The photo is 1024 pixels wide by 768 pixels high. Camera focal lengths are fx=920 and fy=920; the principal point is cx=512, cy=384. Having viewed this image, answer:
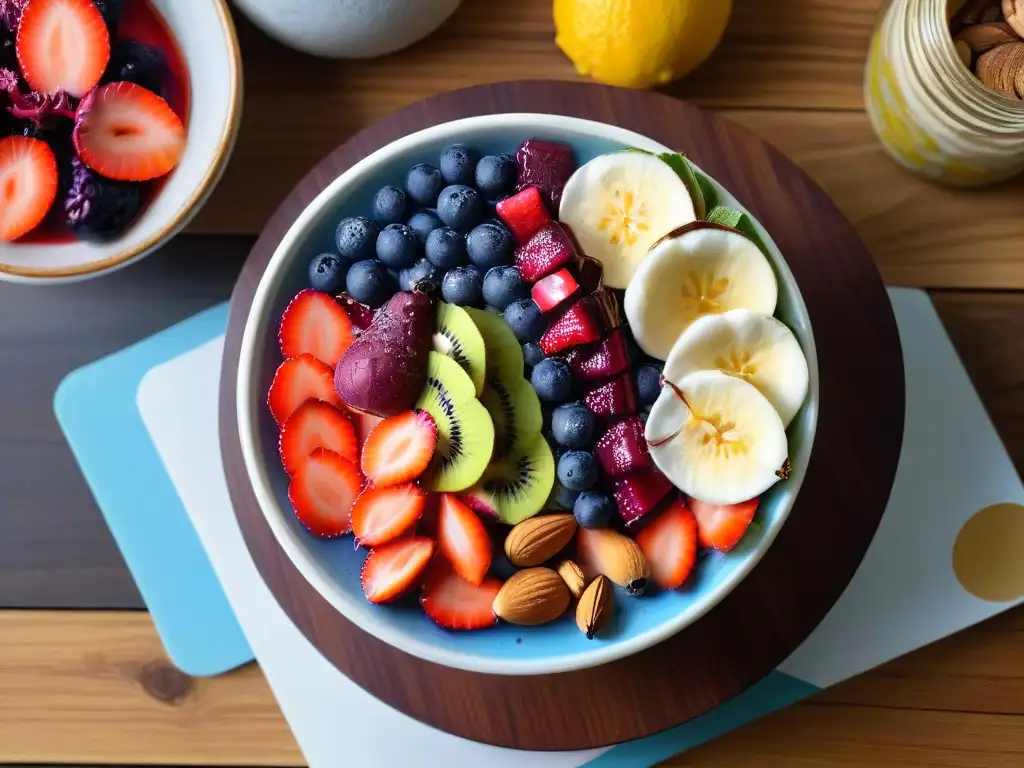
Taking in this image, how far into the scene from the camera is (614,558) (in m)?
0.70

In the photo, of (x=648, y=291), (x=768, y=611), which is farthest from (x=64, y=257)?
(x=768, y=611)

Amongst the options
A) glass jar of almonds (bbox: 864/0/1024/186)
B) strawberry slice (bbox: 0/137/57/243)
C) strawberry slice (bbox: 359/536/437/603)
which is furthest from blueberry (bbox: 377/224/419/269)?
glass jar of almonds (bbox: 864/0/1024/186)

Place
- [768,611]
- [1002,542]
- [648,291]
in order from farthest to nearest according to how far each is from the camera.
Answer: [1002,542], [768,611], [648,291]

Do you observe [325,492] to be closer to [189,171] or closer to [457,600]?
[457,600]

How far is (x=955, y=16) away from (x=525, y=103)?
0.43 metres

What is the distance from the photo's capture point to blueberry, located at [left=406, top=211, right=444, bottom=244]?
2.46ft

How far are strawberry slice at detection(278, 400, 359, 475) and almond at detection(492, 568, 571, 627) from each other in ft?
0.55

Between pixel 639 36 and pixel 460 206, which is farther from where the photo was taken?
pixel 639 36

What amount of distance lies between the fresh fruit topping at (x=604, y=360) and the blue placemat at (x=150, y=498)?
44 cm

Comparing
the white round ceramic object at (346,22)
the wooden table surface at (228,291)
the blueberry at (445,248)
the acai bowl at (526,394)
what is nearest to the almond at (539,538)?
the acai bowl at (526,394)

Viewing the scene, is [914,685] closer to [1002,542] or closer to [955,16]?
[1002,542]

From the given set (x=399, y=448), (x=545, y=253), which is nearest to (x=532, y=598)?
(x=399, y=448)

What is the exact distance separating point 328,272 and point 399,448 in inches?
6.1

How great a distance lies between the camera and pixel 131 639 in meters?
0.98
